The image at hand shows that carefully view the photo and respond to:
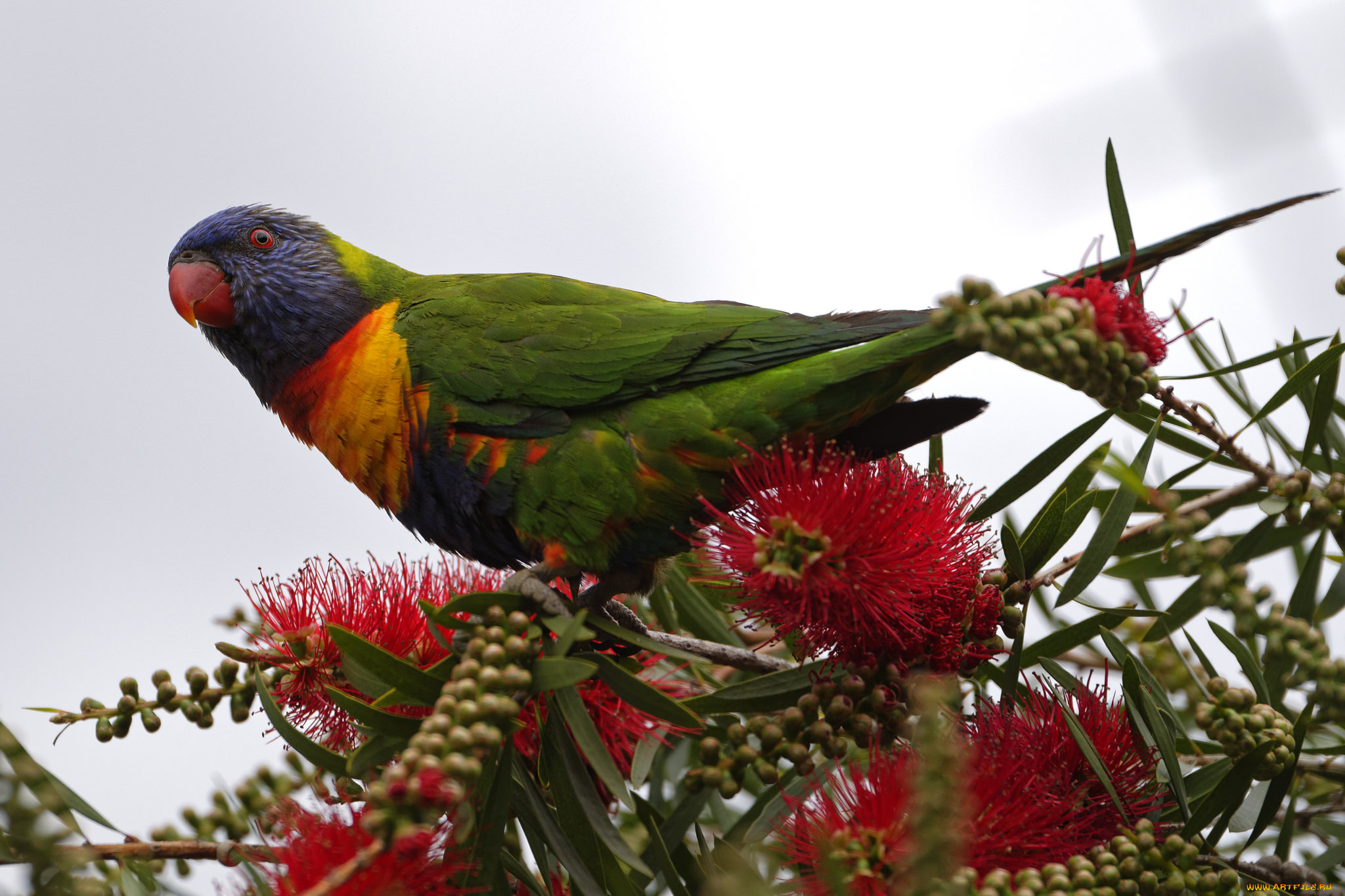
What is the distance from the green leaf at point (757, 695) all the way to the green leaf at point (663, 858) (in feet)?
0.46

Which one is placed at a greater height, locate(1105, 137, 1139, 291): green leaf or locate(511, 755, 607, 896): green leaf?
locate(1105, 137, 1139, 291): green leaf

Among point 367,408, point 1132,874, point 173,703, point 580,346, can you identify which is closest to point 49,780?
point 173,703

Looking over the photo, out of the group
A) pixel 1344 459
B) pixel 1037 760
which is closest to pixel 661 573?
pixel 1037 760

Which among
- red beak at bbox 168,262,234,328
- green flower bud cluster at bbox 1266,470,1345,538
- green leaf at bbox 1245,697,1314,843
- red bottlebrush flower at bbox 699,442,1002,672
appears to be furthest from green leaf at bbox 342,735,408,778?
red beak at bbox 168,262,234,328

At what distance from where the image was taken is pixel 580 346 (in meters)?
1.49

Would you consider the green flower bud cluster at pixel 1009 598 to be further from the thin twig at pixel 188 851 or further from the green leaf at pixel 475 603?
the thin twig at pixel 188 851

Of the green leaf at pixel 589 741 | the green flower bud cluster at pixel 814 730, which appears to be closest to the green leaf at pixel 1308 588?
the green flower bud cluster at pixel 814 730

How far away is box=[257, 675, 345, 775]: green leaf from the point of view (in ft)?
3.44

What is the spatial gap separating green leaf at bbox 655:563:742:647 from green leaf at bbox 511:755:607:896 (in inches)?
18.5

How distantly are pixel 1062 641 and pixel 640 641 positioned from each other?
54 cm

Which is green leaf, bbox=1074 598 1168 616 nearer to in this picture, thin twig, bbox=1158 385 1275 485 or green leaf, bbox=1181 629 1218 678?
green leaf, bbox=1181 629 1218 678

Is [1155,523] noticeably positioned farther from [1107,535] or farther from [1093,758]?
[1093,758]

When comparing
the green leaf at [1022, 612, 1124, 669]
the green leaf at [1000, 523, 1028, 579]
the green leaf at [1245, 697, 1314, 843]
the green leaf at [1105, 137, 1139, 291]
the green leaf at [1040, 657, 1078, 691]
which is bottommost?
the green leaf at [1245, 697, 1314, 843]

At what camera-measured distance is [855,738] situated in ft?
3.54
